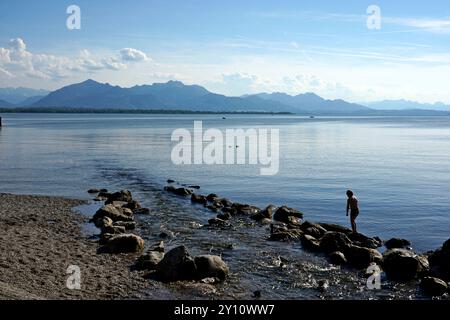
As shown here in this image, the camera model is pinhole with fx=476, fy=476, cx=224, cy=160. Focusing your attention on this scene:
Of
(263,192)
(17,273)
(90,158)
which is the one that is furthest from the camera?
(90,158)

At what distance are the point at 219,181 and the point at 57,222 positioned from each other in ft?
73.0

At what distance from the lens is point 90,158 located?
68.0m

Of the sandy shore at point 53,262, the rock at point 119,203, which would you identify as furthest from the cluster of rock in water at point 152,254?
the sandy shore at point 53,262

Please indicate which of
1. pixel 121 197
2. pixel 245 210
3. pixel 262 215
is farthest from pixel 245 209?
pixel 121 197

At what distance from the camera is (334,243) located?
24.0 meters

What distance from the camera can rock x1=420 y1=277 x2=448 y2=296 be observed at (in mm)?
18719

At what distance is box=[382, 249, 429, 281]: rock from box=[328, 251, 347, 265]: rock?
183cm

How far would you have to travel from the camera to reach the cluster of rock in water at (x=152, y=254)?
19.2 meters

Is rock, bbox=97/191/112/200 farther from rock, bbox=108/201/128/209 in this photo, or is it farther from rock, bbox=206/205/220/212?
rock, bbox=206/205/220/212

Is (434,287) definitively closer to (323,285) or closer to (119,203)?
(323,285)

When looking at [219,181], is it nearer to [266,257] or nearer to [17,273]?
[266,257]

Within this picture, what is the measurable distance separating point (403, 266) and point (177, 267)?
32.5 ft

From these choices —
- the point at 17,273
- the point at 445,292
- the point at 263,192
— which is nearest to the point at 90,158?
the point at 263,192

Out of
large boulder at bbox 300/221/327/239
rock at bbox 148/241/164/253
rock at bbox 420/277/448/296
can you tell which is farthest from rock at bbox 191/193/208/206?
rock at bbox 420/277/448/296
